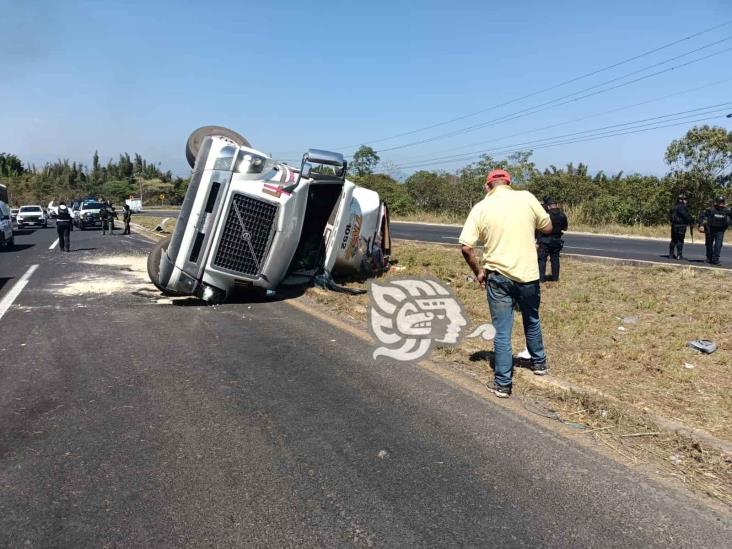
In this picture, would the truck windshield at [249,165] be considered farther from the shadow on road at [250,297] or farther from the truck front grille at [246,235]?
the shadow on road at [250,297]

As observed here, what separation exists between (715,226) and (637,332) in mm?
8351

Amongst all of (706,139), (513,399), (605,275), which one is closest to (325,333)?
(513,399)

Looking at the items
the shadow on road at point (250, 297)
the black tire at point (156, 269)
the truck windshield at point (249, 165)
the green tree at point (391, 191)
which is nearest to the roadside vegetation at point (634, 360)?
the shadow on road at point (250, 297)

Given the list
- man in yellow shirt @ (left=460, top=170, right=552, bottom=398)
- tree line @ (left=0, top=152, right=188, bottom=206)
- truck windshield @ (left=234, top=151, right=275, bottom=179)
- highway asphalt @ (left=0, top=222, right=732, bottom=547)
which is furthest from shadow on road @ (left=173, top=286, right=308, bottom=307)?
tree line @ (left=0, top=152, right=188, bottom=206)

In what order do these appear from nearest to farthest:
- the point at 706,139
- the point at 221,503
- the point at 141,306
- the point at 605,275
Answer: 1. the point at 221,503
2. the point at 141,306
3. the point at 605,275
4. the point at 706,139

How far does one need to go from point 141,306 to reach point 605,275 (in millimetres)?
8304

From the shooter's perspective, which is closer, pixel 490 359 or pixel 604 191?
pixel 490 359

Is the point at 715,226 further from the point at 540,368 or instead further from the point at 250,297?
the point at 250,297

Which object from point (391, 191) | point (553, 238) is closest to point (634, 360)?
point (553, 238)

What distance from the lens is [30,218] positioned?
36.6m

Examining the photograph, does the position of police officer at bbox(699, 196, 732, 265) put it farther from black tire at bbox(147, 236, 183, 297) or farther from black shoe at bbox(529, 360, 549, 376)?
black tire at bbox(147, 236, 183, 297)

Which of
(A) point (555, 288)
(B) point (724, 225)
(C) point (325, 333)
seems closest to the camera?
(C) point (325, 333)

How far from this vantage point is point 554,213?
31.8 ft

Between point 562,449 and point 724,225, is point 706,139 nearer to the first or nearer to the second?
point 724,225
